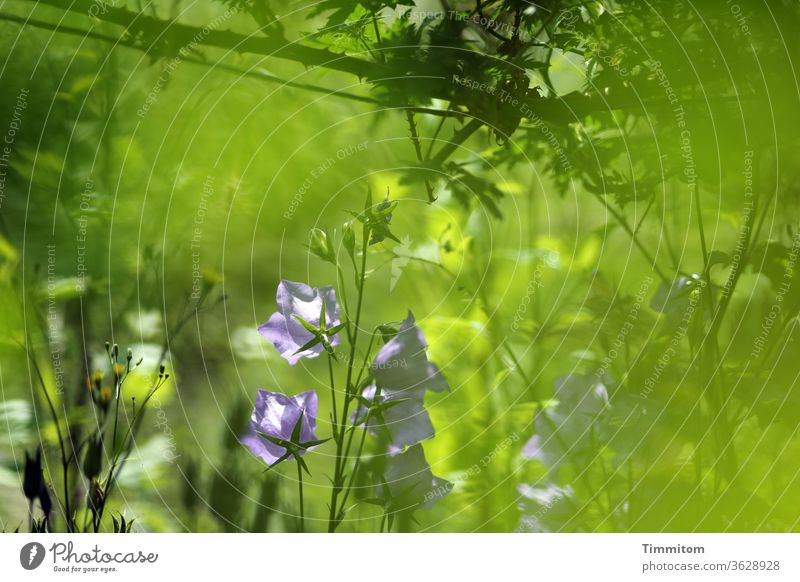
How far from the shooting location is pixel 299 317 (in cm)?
56

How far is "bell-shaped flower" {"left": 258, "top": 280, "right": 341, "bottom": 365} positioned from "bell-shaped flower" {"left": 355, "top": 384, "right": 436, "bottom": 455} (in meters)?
0.07

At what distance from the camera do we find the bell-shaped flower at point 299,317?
56 centimetres

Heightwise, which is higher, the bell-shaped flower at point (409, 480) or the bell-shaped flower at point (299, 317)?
the bell-shaped flower at point (299, 317)

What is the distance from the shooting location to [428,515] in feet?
1.89

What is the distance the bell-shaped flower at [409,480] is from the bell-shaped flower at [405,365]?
0.19 ft

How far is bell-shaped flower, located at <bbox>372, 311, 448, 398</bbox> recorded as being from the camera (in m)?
0.56
